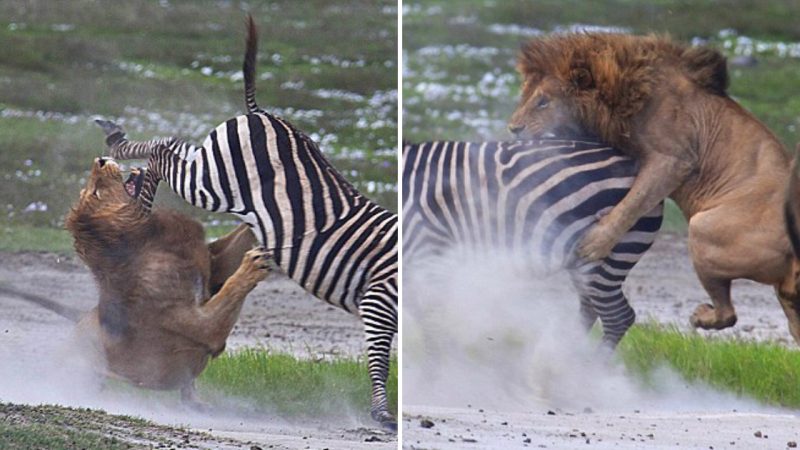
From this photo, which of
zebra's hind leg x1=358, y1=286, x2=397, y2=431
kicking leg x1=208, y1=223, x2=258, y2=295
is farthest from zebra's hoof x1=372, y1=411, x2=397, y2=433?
kicking leg x1=208, y1=223, x2=258, y2=295

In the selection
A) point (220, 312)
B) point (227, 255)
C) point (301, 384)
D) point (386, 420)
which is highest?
point (227, 255)

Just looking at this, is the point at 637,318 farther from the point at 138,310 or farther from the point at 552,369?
the point at 138,310

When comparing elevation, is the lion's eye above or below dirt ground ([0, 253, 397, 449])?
above

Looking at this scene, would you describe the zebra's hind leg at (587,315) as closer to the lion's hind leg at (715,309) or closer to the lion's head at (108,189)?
the lion's hind leg at (715,309)

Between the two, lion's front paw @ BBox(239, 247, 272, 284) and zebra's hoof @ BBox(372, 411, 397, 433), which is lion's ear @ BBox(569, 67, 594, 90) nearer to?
lion's front paw @ BBox(239, 247, 272, 284)

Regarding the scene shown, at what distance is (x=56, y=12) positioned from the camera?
24.0 feet

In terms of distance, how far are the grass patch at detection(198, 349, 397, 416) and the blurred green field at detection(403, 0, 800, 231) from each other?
1.14 m

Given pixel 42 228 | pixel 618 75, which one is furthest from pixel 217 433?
pixel 618 75

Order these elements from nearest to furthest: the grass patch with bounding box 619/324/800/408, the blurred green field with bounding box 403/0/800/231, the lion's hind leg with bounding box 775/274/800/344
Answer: the lion's hind leg with bounding box 775/274/800/344 → the grass patch with bounding box 619/324/800/408 → the blurred green field with bounding box 403/0/800/231

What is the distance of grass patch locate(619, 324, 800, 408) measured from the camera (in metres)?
7.27

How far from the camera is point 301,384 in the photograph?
7367mm

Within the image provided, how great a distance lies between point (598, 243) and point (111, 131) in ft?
7.30

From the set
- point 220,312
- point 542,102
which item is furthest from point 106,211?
point 542,102

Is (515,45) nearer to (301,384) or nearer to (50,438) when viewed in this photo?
(301,384)
